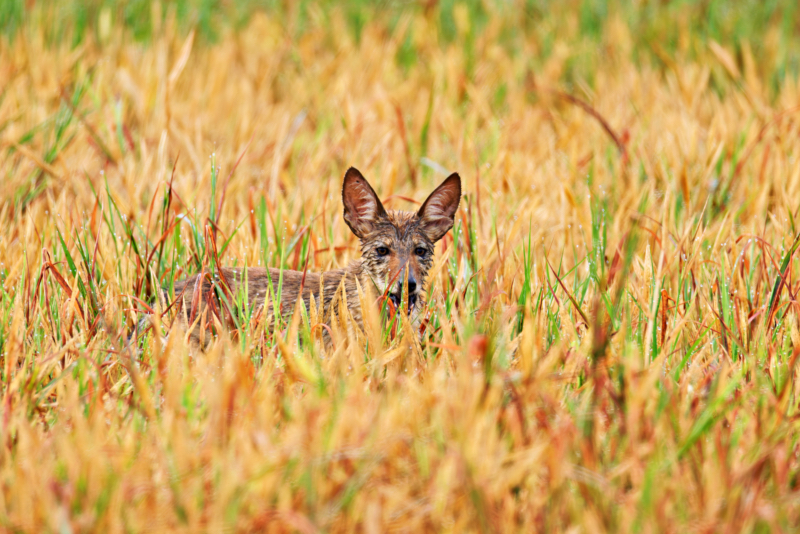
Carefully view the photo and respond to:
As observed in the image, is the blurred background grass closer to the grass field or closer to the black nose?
the grass field

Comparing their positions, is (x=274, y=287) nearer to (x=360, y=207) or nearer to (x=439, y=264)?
(x=360, y=207)

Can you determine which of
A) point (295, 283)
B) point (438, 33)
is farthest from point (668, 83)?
point (295, 283)

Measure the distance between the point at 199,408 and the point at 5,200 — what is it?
2419 millimetres

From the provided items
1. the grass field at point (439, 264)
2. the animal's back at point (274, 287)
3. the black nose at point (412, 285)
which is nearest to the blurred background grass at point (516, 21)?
the grass field at point (439, 264)

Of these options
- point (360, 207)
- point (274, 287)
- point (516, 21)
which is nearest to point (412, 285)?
point (360, 207)

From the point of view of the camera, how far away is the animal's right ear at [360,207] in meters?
3.70

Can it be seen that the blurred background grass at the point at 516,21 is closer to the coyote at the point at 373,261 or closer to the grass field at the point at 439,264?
the grass field at the point at 439,264

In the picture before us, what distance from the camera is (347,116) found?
18.8 feet

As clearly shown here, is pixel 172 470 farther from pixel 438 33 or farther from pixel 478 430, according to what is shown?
pixel 438 33

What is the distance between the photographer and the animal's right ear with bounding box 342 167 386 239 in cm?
370

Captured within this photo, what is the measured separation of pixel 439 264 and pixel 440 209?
266mm

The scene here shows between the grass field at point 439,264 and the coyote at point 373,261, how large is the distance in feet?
0.48

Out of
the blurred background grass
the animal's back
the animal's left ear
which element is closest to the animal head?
the animal's left ear

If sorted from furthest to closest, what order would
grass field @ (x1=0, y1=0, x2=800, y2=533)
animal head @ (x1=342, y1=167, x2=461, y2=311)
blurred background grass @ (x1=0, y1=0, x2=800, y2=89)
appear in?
1. blurred background grass @ (x1=0, y1=0, x2=800, y2=89)
2. animal head @ (x1=342, y1=167, x2=461, y2=311)
3. grass field @ (x1=0, y1=0, x2=800, y2=533)
